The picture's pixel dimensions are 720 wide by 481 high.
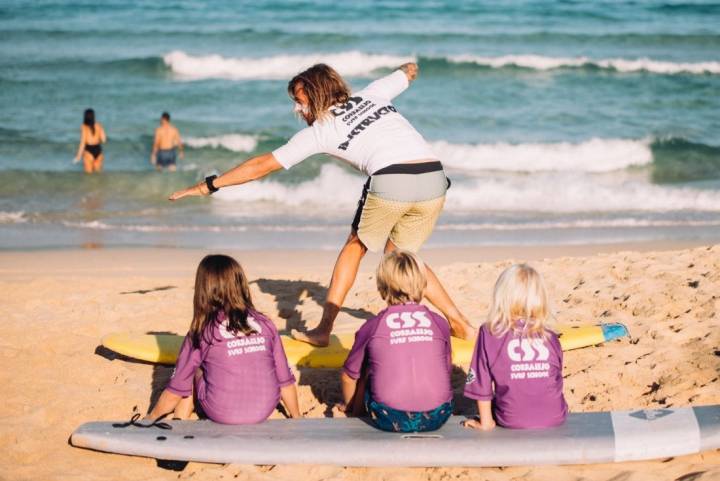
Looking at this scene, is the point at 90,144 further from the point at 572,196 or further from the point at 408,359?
the point at 408,359

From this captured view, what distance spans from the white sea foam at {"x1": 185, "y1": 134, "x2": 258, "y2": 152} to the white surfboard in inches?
485

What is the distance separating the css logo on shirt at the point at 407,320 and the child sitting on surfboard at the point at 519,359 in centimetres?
30

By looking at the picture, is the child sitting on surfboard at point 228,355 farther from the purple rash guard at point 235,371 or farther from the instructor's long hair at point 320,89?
the instructor's long hair at point 320,89

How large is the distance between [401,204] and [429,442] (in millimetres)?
1487

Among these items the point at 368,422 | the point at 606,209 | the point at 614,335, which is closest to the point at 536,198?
the point at 606,209

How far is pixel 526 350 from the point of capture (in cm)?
460

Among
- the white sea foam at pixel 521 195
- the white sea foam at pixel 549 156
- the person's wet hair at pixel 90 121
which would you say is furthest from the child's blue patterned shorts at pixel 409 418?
the person's wet hair at pixel 90 121

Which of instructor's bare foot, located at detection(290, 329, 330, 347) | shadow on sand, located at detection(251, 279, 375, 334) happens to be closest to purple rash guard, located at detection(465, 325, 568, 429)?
instructor's bare foot, located at detection(290, 329, 330, 347)

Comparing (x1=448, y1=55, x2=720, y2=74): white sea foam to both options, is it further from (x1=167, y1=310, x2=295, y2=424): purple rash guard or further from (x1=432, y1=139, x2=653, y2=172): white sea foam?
(x1=167, y1=310, x2=295, y2=424): purple rash guard

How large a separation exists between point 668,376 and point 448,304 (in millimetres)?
1354

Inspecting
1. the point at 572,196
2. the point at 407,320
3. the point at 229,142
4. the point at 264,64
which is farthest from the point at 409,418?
the point at 264,64

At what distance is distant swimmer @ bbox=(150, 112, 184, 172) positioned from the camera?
602 inches

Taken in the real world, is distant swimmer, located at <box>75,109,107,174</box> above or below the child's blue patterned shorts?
above

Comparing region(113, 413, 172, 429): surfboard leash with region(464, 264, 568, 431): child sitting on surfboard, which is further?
region(113, 413, 172, 429): surfboard leash
